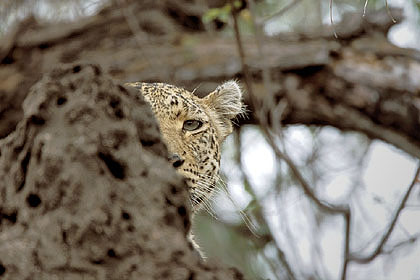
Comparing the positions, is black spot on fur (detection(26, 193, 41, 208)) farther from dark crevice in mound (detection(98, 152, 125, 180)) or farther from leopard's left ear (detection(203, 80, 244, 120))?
leopard's left ear (detection(203, 80, 244, 120))

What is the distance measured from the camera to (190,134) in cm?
518

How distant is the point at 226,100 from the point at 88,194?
3.95m

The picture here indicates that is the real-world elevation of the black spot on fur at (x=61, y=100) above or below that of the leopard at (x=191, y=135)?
above

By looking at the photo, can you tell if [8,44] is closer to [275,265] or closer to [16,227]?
[275,265]

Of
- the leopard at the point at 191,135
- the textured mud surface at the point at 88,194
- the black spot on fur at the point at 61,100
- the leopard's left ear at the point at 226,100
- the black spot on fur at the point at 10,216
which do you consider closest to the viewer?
the textured mud surface at the point at 88,194

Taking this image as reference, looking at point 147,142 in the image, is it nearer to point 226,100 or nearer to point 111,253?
point 111,253

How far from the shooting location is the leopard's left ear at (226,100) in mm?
6152

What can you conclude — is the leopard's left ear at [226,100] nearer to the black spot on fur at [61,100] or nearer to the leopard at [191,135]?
the leopard at [191,135]

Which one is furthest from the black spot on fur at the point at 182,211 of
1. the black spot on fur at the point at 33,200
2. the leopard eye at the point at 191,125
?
the leopard eye at the point at 191,125

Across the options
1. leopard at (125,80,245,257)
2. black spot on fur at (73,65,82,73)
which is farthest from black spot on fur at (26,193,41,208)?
leopard at (125,80,245,257)

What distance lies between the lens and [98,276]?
7.29ft

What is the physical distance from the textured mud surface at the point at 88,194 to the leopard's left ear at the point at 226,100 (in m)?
3.62

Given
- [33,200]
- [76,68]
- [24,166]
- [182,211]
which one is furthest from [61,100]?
[182,211]

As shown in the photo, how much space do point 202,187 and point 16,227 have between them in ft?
8.12
